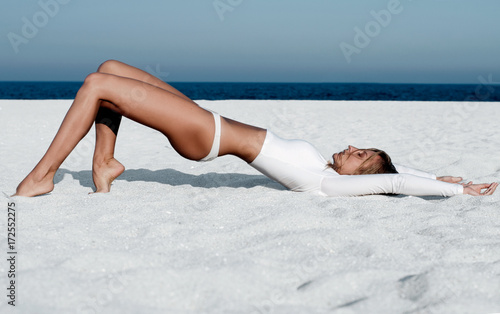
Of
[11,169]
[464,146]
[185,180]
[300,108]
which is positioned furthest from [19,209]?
[300,108]

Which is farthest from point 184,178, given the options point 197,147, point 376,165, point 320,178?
point 376,165

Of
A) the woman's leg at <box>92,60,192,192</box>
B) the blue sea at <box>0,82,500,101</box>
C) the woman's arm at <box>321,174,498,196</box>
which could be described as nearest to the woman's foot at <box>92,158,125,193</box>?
the woman's leg at <box>92,60,192,192</box>

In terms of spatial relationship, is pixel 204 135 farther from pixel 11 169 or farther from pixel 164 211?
pixel 11 169

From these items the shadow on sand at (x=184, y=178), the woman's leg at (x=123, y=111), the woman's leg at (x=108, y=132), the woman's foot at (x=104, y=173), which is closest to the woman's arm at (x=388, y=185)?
the shadow on sand at (x=184, y=178)

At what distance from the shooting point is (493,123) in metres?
6.91

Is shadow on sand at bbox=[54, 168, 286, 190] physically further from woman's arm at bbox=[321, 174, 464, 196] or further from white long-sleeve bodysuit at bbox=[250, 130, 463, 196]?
woman's arm at bbox=[321, 174, 464, 196]

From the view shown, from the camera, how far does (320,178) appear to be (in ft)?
9.04

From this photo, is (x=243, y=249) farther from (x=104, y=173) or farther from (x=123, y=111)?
(x=104, y=173)

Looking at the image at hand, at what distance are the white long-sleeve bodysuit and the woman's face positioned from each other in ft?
0.31

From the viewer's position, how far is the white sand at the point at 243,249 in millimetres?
1443

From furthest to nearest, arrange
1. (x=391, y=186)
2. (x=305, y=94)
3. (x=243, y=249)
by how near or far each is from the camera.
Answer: (x=305, y=94) < (x=391, y=186) < (x=243, y=249)

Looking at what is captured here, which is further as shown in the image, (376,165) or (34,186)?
(376,165)

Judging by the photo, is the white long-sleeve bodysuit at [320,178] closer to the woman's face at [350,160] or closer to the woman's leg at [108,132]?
the woman's face at [350,160]

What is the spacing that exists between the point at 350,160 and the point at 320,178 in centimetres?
29
